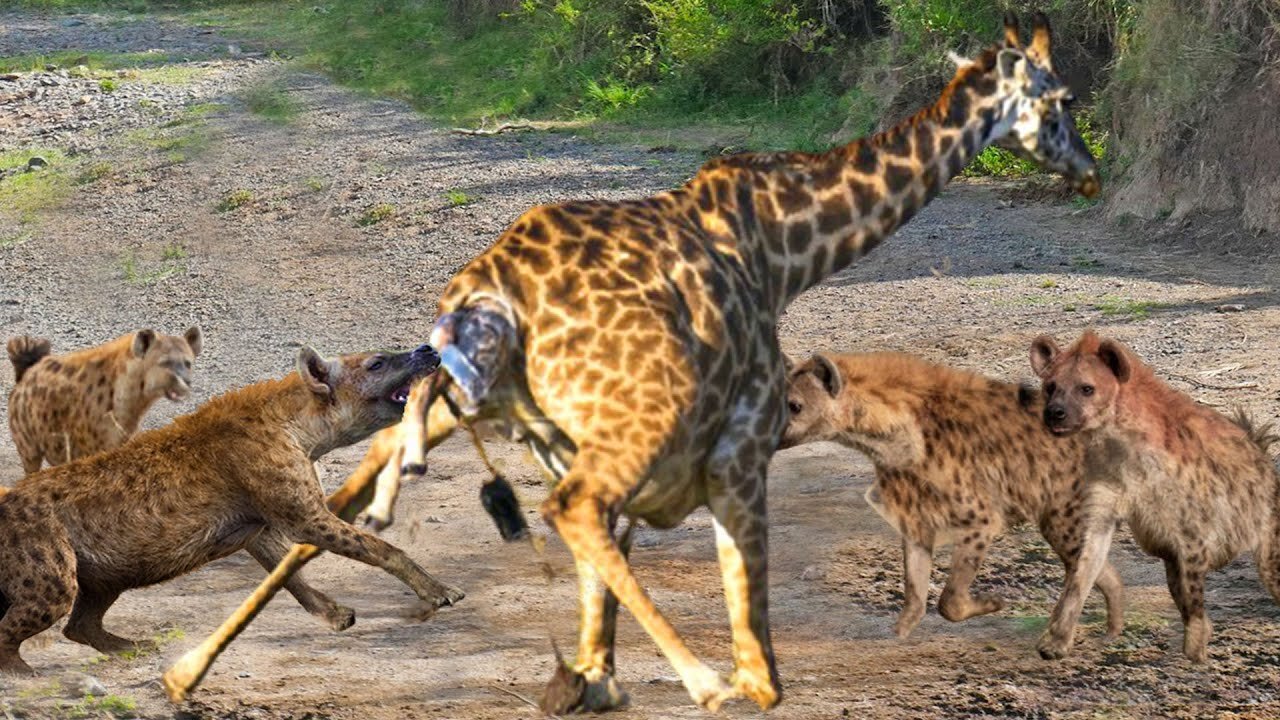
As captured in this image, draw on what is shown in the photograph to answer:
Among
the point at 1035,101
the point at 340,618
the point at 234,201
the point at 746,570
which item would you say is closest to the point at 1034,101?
the point at 1035,101

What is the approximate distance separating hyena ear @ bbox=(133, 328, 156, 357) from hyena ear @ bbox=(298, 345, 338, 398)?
166cm

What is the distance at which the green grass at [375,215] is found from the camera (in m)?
14.2

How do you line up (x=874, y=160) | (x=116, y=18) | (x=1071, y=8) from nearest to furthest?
(x=874, y=160) → (x=1071, y=8) → (x=116, y=18)

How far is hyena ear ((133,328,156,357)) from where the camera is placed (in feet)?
26.6

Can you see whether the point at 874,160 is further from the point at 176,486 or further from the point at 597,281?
the point at 176,486

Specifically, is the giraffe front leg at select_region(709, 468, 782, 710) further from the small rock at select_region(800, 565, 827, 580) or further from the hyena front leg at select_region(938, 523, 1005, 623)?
the small rock at select_region(800, 565, 827, 580)

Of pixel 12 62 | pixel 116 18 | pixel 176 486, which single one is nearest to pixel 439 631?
pixel 176 486

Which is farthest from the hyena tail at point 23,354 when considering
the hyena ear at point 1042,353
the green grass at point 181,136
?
the green grass at point 181,136

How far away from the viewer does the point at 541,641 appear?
20.8ft

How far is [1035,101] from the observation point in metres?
5.44

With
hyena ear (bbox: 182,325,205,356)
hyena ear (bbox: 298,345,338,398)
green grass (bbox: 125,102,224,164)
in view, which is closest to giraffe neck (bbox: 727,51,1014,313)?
hyena ear (bbox: 298,345,338,398)

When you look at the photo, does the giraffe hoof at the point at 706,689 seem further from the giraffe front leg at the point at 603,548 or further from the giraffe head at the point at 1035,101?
the giraffe head at the point at 1035,101

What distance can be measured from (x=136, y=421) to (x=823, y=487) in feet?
9.45

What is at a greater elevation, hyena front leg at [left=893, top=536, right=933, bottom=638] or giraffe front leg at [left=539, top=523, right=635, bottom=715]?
giraffe front leg at [left=539, top=523, right=635, bottom=715]
